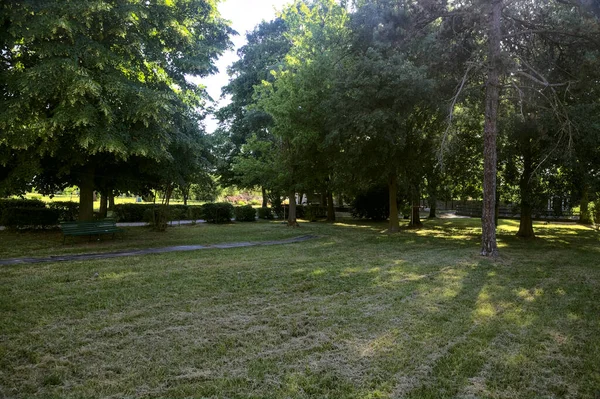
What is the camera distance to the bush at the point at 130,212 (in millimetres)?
22141

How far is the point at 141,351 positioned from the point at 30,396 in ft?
3.32

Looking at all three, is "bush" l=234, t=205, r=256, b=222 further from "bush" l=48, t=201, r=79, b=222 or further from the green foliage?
"bush" l=48, t=201, r=79, b=222

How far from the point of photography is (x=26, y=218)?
15812 millimetres

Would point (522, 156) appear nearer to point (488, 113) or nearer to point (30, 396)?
point (488, 113)

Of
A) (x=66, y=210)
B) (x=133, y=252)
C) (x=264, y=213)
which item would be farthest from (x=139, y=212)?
(x=133, y=252)

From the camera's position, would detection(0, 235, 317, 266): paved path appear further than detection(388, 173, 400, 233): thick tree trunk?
No

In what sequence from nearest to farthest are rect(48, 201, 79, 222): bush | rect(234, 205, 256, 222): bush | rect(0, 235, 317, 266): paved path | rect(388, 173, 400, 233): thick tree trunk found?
rect(0, 235, 317, 266): paved path → rect(388, 173, 400, 233): thick tree trunk → rect(48, 201, 79, 222): bush → rect(234, 205, 256, 222): bush

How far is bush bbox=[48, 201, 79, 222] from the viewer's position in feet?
60.5

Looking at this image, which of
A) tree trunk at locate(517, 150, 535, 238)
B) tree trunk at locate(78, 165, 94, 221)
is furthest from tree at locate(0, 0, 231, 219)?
tree trunk at locate(517, 150, 535, 238)

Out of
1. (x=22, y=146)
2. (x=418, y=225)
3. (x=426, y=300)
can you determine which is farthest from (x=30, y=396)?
(x=418, y=225)

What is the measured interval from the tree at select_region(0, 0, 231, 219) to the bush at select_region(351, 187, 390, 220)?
16.9m

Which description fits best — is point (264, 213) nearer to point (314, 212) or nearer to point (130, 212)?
point (314, 212)

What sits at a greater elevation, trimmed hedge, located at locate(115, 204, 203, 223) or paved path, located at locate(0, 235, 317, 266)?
trimmed hedge, located at locate(115, 204, 203, 223)

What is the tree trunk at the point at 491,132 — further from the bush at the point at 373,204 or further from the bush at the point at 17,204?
the bush at the point at 17,204
